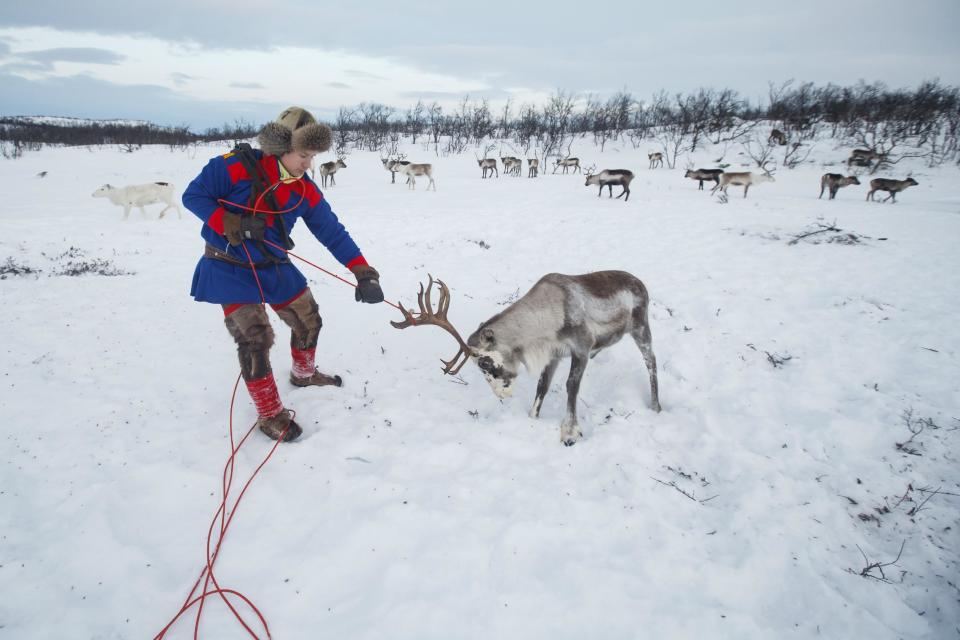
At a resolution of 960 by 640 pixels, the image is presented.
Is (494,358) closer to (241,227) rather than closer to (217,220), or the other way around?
(241,227)

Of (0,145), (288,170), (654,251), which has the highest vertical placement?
(0,145)

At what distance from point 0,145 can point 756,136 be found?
54243 millimetres

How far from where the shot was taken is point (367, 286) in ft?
11.2

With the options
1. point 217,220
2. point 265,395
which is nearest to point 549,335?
point 265,395

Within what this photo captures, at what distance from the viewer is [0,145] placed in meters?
29.9

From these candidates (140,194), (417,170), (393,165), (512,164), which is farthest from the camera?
(512,164)

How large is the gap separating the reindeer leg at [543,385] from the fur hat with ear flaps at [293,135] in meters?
2.58

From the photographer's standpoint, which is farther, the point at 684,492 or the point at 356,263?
the point at 356,263

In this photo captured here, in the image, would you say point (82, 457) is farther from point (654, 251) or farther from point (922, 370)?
point (654, 251)

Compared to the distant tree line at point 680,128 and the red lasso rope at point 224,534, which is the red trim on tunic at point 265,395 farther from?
the distant tree line at point 680,128

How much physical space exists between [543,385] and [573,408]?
392 millimetres

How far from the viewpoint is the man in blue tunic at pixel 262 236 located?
284 cm

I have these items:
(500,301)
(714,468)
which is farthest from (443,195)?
(714,468)

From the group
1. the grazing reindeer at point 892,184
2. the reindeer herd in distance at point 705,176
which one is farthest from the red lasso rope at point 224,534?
the grazing reindeer at point 892,184
